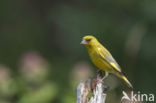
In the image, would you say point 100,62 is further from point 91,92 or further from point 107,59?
point 91,92

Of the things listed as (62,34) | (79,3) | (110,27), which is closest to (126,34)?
(110,27)

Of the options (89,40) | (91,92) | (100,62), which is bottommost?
(91,92)

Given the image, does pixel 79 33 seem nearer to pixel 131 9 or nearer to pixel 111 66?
pixel 131 9

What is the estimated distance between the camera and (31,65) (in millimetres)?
6668

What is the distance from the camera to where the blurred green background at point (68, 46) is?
6590 millimetres

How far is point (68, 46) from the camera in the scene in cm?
948

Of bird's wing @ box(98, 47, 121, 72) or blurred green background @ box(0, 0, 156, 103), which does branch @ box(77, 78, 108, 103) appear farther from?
blurred green background @ box(0, 0, 156, 103)

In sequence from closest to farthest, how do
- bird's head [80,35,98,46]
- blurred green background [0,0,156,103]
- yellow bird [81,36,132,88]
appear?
bird's head [80,35,98,46] < yellow bird [81,36,132,88] < blurred green background [0,0,156,103]

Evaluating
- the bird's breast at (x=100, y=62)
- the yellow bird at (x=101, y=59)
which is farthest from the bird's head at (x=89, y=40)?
the bird's breast at (x=100, y=62)

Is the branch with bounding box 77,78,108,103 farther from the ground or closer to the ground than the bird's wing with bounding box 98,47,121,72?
closer to the ground

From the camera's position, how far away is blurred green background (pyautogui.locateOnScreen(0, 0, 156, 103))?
6.59 metres

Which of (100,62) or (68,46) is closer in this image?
(100,62)

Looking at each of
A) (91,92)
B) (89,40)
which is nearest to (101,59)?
(89,40)

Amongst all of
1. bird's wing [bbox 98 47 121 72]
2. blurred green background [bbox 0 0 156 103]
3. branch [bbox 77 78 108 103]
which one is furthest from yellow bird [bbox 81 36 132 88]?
blurred green background [bbox 0 0 156 103]
